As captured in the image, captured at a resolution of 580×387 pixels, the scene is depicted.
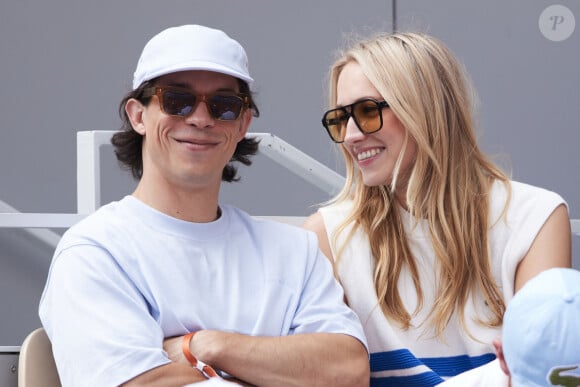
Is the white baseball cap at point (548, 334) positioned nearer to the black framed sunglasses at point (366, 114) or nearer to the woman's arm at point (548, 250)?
the woman's arm at point (548, 250)

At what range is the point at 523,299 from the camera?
168 centimetres

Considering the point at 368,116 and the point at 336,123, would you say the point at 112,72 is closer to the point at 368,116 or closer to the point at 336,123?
the point at 336,123

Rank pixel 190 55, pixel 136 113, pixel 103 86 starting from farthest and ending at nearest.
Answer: pixel 103 86 < pixel 136 113 < pixel 190 55

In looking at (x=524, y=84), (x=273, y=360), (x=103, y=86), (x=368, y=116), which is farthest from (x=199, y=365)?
(x=524, y=84)

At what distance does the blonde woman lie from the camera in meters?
2.78

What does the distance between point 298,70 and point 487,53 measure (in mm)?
1034

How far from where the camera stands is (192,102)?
2.52 meters

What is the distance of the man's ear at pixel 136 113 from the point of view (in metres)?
2.61

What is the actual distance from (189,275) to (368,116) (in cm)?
69

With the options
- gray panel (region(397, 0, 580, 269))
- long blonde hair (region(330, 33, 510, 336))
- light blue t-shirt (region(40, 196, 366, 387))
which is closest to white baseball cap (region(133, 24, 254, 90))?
light blue t-shirt (region(40, 196, 366, 387))

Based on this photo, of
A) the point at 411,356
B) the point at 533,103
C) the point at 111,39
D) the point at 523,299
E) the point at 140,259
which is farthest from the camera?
the point at 533,103

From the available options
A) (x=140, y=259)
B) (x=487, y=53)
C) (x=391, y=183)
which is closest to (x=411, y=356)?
(x=391, y=183)

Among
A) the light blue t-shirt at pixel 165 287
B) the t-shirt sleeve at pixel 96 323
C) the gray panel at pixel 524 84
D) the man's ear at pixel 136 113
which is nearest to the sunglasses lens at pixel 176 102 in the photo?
the man's ear at pixel 136 113

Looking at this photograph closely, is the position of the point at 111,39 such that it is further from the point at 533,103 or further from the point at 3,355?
the point at 3,355
